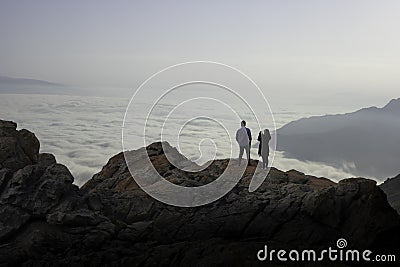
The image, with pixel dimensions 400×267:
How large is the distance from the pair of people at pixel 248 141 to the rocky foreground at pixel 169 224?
17.6 ft

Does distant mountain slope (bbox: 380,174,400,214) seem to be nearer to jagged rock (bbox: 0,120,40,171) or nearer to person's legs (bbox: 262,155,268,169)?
person's legs (bbox: 262,155,268,169)

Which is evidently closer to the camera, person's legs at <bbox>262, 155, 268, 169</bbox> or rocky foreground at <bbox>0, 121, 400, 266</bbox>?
rocky foreground at <bbox>0, 121, 400, 266</bbox>

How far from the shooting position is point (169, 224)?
2203 cm

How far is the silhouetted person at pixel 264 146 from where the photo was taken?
32344 millimetres

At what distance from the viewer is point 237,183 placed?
92.0ft

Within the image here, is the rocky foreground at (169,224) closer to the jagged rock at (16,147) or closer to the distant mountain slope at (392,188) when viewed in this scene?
the jagged rock at (16,147)

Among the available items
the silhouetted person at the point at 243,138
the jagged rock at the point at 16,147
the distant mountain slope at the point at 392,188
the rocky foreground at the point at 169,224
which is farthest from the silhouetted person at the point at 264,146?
the distant mountain slope at the point at 392,188

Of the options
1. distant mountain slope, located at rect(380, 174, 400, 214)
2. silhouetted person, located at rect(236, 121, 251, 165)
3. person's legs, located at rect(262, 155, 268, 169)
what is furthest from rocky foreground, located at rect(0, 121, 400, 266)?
distant mountain slope, located at rect(380, 174, 400, 214)

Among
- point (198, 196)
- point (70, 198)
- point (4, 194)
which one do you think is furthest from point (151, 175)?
point (4, 194)

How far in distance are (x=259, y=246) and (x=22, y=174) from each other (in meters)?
12.9

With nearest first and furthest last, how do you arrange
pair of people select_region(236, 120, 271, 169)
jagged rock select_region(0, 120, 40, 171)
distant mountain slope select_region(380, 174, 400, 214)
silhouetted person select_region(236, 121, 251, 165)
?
jagged rock select_region(0, 120, 40, 171) → silhouetted person select_region(236, 121, 251, 165) → pair of people select_region(236, 120, 271, 169) → distant mountain slope select_region(380, 174, 400, 214)

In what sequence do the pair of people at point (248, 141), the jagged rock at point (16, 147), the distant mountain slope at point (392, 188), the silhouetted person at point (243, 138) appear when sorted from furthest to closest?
1. the distant mountain slope at point (392, 188)
2. the pair of people at point (248, 141)
3. the silhouetted person at point (243, 138)
4. the jagged rock at point (16, 147)

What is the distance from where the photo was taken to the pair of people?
29.7 meters

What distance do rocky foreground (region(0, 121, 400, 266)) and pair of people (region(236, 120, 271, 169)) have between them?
5351mm
